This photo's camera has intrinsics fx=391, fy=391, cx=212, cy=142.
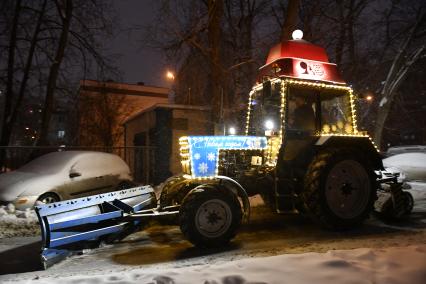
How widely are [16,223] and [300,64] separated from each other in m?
6.54

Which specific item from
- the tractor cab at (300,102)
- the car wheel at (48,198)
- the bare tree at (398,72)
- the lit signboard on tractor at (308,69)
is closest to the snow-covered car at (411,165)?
the bare tree at (398,72)

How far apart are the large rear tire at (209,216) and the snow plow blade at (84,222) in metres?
0.74

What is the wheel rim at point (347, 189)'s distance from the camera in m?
6.88

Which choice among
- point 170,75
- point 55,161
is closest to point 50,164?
point 55,161

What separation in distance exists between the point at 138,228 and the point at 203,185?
5.02ft

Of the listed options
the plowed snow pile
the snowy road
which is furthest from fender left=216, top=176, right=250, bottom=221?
the plowed snow pile

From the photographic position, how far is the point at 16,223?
26.7 feet

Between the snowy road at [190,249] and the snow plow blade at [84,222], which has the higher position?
the snow plow blade at [84,222]

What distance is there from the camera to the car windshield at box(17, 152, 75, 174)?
1032cm

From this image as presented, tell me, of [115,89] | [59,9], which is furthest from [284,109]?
[115,89]

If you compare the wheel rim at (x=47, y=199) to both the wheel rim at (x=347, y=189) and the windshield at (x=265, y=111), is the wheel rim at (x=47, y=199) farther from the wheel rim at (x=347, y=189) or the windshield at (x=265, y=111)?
the wheel rim at (x=347, y=189)

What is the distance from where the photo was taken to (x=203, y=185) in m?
6.04

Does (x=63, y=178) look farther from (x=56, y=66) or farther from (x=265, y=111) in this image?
(x=56, y=66)

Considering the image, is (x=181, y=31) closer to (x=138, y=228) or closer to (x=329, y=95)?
(x=329, y=95)
